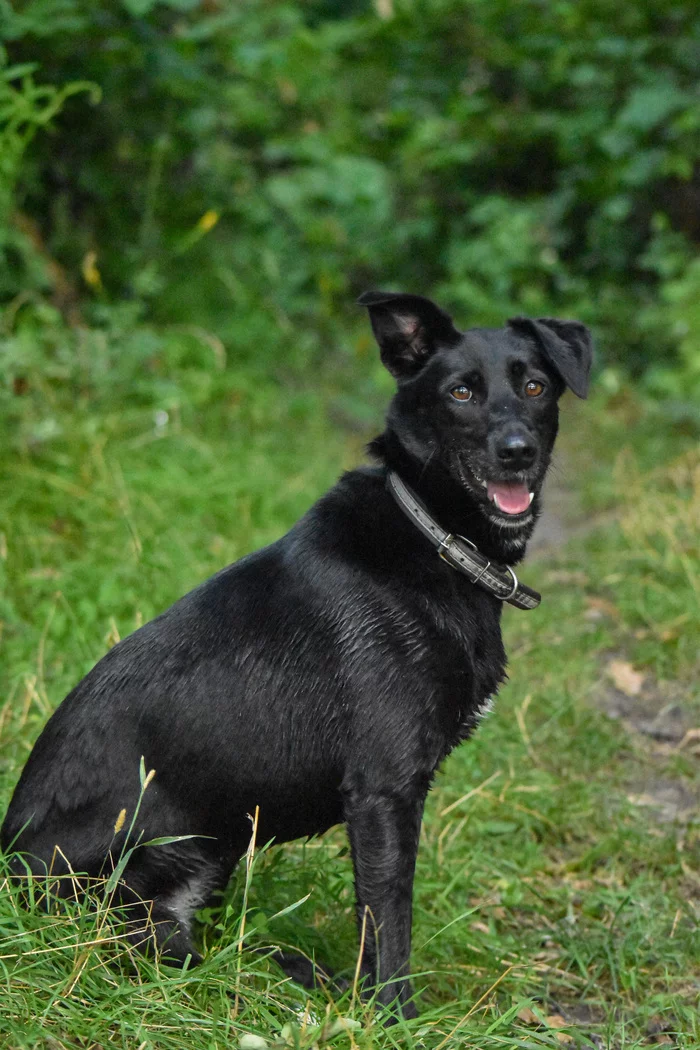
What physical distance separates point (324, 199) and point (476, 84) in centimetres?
157

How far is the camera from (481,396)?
8.72ft

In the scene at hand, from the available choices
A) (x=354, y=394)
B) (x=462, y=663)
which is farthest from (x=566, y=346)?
(x=354, y=394)

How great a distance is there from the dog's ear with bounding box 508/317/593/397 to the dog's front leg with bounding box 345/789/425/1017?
103cm

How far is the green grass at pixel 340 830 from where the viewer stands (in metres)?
2.19

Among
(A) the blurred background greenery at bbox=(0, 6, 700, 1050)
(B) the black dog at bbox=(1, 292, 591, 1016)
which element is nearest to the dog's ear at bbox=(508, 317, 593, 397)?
(B) the black dog at bbox=(1, 292, 591, 1016)

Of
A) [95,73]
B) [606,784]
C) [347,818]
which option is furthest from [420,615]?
[95,73]

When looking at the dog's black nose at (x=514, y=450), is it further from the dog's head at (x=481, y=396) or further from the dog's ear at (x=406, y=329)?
the dog's ear at (x=406, y=329)

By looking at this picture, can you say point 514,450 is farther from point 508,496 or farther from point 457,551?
point 457,551

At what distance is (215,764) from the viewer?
2412 millimetres

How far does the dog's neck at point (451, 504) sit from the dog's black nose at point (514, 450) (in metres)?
0.14

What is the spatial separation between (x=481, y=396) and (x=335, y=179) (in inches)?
230

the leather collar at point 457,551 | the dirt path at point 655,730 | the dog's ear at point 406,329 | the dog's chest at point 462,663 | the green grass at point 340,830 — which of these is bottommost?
the dirt path at point 655,730

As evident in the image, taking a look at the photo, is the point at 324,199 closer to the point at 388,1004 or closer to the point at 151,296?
the point at 151,296

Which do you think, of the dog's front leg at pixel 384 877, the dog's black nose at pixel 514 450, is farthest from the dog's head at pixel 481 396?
the dog's front leg at pixel 384 877
